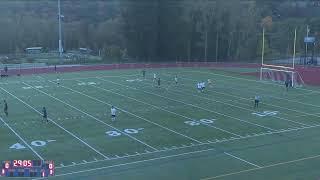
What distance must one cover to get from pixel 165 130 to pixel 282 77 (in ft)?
65.8

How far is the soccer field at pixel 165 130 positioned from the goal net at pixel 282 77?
195 cm

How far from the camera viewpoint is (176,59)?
5606 centimetres

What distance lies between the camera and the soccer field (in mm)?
16234

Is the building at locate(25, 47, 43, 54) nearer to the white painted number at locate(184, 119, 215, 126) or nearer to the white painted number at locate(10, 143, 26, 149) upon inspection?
the white painted number at locate(184, 119, 215, 126)

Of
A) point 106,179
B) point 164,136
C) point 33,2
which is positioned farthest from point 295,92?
point 33,2

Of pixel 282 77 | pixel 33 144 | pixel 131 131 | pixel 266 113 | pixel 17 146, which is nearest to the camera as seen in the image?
pixel 17 146

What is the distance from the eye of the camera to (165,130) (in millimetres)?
21406

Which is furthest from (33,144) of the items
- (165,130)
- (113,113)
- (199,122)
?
(199,122)

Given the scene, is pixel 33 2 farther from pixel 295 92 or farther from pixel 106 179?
pixel 106 179

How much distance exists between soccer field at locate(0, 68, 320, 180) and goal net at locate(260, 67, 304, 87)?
195 centimetres

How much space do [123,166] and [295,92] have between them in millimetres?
19058

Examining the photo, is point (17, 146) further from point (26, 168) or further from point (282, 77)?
point (282, 77)

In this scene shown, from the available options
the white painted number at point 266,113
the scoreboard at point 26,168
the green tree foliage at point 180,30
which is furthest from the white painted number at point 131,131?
the green tree foliage at point 180,30

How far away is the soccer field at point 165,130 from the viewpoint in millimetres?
16234
